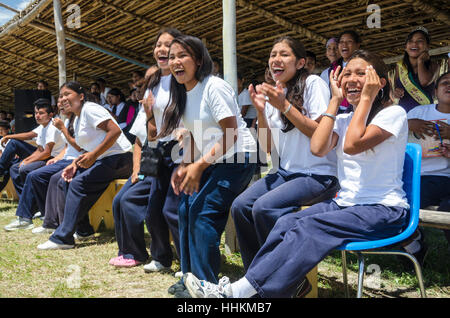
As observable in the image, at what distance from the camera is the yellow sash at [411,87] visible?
10.8 ft

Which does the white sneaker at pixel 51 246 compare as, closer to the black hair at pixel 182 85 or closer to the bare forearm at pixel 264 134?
the black hair at pixel 182 85

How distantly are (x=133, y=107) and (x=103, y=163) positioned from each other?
10.5 feet

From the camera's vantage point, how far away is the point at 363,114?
199 cm

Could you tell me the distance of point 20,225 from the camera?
4727 millimetres

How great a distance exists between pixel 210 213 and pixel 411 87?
2.08 m

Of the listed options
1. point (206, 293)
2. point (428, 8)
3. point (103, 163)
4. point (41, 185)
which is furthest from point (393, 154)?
point (41, 185)

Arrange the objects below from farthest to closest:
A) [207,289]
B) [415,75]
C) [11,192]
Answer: [11,192] → [415,75] → [207,289]

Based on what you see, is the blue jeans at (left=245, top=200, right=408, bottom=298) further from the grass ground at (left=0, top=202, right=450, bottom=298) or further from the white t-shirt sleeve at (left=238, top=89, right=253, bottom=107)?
the white t-shirt sleeve at (left=238, top=89, right=253, bottom=107)

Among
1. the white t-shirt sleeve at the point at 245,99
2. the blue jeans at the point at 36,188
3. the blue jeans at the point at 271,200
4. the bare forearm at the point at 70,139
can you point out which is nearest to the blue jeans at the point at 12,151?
the blue jeans at the point at 36,188

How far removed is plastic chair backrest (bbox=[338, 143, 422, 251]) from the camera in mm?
1848

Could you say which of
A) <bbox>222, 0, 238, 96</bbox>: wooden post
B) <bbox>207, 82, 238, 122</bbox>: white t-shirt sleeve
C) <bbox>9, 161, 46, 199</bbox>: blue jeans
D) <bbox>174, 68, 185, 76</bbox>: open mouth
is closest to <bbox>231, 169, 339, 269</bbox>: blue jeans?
<bbox>207, 82, 238, 122</bbox>: white t-shirt sleeve

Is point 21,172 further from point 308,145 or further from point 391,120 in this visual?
point 391,120

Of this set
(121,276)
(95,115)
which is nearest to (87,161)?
(95,115)

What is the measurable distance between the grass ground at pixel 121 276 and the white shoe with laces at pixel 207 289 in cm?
60
